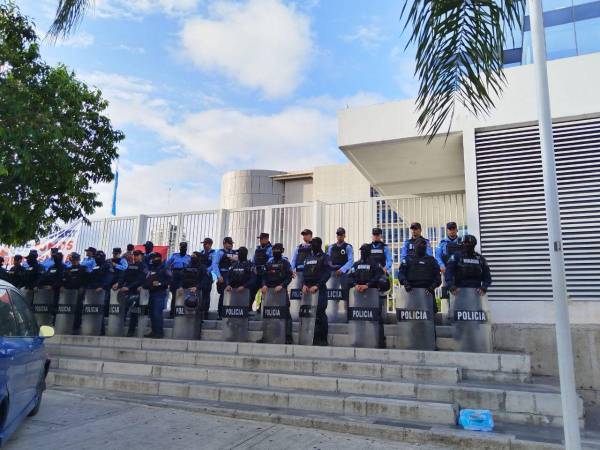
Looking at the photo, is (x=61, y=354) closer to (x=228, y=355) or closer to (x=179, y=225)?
(x=228, y=355)

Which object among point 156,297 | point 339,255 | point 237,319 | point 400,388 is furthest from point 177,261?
point 400,388

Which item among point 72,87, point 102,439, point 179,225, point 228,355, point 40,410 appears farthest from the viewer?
point 179,225

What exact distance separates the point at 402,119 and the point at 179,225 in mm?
7455

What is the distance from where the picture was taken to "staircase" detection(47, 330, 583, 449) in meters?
4.77

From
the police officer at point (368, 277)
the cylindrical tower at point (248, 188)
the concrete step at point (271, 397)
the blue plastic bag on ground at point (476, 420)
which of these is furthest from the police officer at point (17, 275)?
the cylindrical tower at point (248, 188)

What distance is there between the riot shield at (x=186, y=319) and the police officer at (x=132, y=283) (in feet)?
4.60

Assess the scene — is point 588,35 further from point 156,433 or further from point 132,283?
point 156,433

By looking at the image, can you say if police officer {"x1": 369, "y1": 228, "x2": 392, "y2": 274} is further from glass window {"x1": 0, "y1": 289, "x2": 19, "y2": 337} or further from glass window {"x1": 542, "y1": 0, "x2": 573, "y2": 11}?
glass window {"x1": 542, "y1": 0, "x2": 573, "y2": 11}

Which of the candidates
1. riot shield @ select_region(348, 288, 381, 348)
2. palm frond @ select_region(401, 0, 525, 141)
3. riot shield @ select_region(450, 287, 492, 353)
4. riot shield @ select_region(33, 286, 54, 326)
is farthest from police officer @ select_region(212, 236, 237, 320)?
palm frond @ select_region(401, 0, 525, 141)

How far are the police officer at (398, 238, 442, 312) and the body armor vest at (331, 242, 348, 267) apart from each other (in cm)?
174

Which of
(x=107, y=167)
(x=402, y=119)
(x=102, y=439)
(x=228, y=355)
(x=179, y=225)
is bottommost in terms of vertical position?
(x=102, y=439)

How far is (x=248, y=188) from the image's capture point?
1753 inches

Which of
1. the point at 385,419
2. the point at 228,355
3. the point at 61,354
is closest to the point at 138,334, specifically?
the point at 61,354

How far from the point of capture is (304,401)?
555 centimetres
